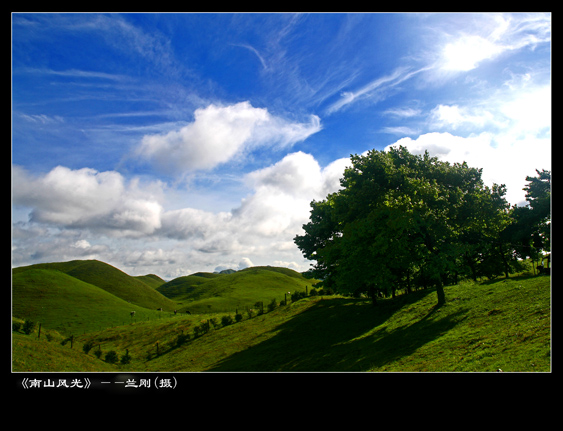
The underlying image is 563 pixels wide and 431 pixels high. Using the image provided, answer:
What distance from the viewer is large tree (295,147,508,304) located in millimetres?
22891

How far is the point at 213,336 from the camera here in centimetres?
4212

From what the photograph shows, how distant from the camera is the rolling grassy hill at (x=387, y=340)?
13.7 metres

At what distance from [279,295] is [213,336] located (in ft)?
391

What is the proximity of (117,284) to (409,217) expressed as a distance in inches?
7020

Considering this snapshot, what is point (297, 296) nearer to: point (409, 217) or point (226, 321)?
point (226, 321)

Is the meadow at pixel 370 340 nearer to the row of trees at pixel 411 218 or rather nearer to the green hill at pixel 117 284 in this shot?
the row of trees at pixel 411 218

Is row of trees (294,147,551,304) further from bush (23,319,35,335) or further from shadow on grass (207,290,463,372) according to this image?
bush (23,319,35,335)

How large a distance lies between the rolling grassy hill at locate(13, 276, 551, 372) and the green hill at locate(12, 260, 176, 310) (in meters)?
117

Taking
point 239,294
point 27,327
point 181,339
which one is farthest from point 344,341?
point 239,294

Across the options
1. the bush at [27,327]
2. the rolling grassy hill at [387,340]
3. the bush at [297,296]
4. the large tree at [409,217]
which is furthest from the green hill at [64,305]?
the large tree at [409,217]

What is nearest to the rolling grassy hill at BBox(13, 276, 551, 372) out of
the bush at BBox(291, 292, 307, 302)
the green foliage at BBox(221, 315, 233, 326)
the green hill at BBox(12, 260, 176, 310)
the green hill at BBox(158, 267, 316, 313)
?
the green foliage at BBox(221, 315, 233, 326)
